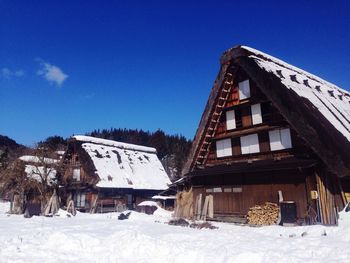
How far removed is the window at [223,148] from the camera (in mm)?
20453

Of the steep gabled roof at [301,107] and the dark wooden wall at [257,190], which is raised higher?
the steep gabled roof at [301,107]

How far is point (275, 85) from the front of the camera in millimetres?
17625

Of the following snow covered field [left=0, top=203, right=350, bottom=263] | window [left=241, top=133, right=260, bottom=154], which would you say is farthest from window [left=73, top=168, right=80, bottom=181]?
snow covered field [left=0, top=203, right=350, bottom=263]

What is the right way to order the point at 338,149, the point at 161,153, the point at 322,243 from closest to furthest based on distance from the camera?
1. the point at 322,243
2. the point at 338,149
3. the point at 161,153

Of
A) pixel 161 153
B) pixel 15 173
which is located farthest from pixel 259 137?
pixel 161 153

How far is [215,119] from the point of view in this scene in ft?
70.7

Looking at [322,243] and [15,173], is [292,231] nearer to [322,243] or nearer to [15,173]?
[322,243]

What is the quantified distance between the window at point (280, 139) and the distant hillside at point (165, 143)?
3233cm

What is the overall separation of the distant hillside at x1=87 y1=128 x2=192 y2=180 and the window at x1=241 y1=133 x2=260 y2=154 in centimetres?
3064

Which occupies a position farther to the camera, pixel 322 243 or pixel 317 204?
pixel 317 204

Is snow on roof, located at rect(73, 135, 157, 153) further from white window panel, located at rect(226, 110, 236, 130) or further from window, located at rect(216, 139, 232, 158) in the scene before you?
white window panel, located at rect(226, 110, 236, 130)

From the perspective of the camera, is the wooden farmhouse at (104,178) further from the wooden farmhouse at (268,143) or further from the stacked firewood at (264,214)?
the stacked firewood at (264,214)

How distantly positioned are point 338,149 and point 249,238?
21.0 ft

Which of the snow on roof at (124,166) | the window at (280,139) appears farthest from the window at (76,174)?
the window at (280,139)
